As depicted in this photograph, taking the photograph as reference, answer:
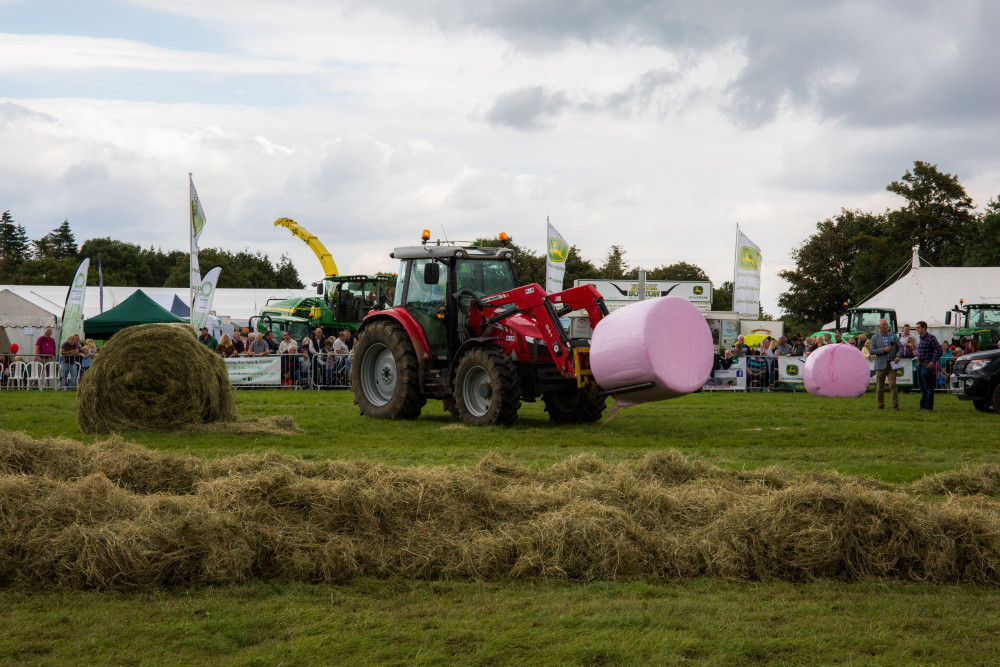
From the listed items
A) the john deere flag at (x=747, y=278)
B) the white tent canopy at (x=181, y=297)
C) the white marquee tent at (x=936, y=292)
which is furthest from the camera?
the white tent canopy at (x=181, y=297)

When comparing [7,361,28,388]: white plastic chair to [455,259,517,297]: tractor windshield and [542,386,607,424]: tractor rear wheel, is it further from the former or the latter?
[542,386,607,424]: tractor rear wheel

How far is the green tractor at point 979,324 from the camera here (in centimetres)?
2911

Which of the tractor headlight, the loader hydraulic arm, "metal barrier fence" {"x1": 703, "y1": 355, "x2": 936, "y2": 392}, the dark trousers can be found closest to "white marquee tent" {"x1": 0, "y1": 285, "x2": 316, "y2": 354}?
"metal barrier fence" {"x1": 703, "y1": 355, "x2": 936, "y2": 392}

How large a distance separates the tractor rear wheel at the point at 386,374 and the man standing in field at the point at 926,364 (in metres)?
9.49

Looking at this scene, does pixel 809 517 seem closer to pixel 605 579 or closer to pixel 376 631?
pixel 605 579

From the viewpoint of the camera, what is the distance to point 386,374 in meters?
15.7

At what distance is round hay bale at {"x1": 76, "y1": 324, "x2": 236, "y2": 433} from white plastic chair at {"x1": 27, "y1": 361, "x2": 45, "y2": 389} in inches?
423

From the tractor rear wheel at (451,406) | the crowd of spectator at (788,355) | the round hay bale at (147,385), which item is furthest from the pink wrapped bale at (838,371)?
the round hay bale at (147,385)

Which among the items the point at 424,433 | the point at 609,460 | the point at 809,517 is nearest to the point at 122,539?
the point at 809,517

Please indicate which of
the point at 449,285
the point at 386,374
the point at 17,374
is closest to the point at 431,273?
the point at 449,285

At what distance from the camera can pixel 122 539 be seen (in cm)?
556

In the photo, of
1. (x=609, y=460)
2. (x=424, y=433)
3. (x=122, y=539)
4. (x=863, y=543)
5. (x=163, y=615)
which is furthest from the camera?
(x=424, y=433)

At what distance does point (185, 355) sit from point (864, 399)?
14.3 metres

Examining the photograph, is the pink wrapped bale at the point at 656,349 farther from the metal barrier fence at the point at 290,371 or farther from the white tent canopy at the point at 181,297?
the white tent canopy at the point at 181,297
